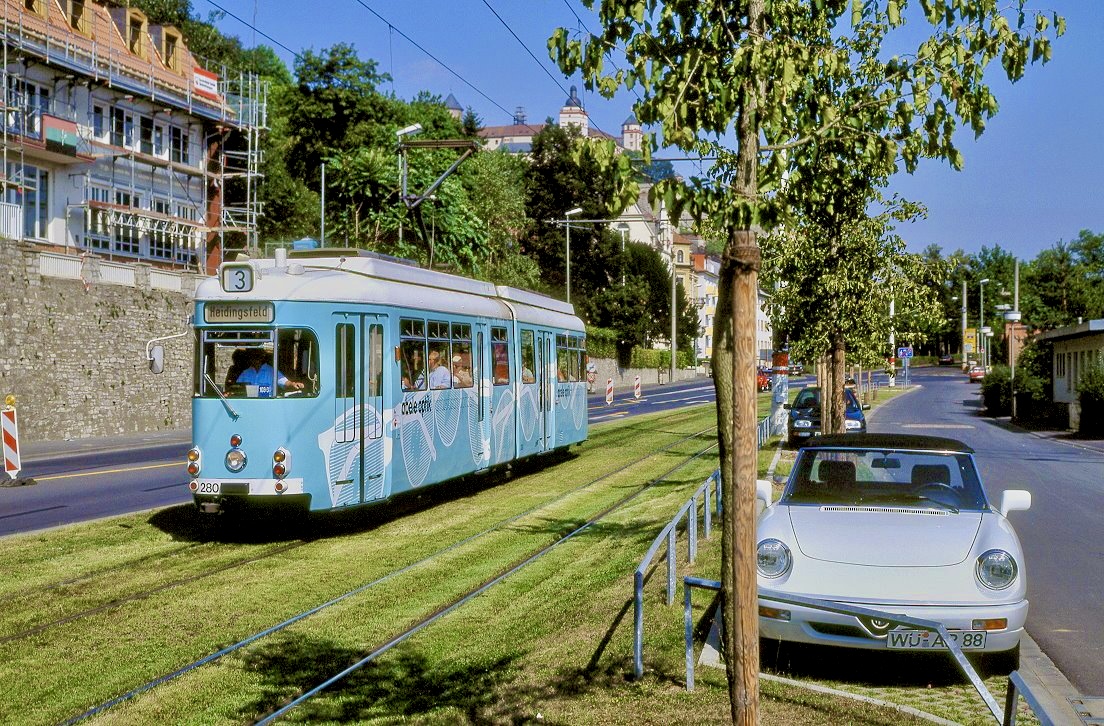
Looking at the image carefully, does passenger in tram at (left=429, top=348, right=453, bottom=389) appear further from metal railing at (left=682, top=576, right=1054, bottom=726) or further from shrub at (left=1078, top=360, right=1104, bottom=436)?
shrub at (left=1078, top=360, right=1104, bottom=436)

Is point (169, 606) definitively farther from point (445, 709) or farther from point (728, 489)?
point (728, 489)

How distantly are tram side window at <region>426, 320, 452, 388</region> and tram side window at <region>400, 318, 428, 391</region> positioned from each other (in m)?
0.26

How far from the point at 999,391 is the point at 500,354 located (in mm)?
43510

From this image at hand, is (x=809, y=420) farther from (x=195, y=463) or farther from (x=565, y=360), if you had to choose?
(x=195, y=463)

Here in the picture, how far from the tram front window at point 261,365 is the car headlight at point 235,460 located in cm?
67

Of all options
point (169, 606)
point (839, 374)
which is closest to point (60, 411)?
point (839, 374)

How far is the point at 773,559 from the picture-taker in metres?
7.85

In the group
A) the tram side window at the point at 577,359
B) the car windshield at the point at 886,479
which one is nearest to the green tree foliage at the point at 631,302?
the tram side window at the point at 577,359

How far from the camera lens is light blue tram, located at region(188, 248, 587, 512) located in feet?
45.1

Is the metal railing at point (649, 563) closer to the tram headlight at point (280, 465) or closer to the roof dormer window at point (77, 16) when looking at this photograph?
the tram headlight at point (280, 465)

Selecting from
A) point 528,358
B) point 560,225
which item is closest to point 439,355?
point 528,358

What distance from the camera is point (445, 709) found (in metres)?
6.85

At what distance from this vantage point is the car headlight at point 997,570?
7551 millimetres

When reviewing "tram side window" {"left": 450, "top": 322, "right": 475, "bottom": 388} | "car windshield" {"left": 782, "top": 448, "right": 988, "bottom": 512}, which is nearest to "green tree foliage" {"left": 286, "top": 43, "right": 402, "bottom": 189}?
"tram side window" {"left": 450, "top": 322, "right": 475, "bottom": 388}
